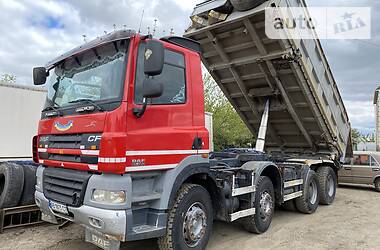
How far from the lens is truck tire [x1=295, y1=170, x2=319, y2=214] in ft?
22.2

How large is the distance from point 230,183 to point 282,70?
265 centimetres

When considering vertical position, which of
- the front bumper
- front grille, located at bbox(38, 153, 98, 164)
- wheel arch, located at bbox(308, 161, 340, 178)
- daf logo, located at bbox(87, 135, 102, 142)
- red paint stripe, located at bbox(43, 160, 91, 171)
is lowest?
the front bumper

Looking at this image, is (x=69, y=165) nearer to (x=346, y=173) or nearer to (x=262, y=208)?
(x=262, y=208)

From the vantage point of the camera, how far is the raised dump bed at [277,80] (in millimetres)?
5570

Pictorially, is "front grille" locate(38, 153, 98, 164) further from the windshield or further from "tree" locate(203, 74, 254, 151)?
"tree" locate(203, 74, 254, 151)

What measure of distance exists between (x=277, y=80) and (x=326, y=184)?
10.4 ft

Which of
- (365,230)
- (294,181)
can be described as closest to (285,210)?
(294,181)

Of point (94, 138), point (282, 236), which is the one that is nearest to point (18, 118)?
point (94, 138)

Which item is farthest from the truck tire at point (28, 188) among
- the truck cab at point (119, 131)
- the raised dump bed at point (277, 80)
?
the raised dump bed at point (277, 80)

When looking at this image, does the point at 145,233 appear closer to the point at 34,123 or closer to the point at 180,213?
the point at 180,213

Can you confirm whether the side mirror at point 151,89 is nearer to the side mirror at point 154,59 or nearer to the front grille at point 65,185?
the side mirror at point 154,59

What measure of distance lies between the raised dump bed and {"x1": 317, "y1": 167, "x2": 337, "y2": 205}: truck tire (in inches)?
15.5

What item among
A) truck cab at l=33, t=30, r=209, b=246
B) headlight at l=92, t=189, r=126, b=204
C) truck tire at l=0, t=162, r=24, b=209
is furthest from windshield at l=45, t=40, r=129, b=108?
truck tire at l=0, t=162, r=24, b=209

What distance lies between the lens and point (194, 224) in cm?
393
